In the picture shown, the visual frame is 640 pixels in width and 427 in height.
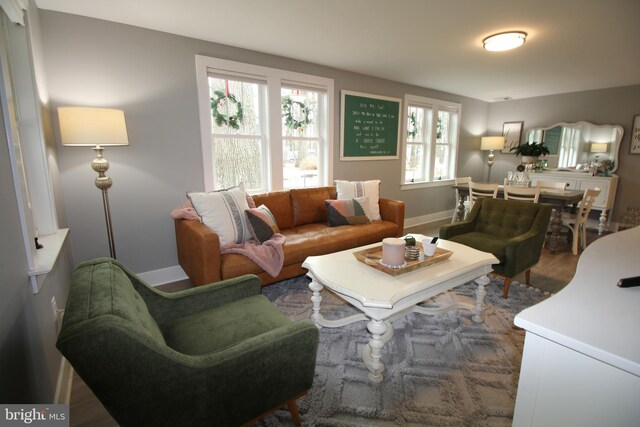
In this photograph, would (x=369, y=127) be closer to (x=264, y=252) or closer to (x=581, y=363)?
(x=264, y=252)

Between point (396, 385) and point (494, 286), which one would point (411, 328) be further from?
point (494, 286)

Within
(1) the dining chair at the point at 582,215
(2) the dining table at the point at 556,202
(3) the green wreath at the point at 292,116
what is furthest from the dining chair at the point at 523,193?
(3) the green wreath at the point at 292,116

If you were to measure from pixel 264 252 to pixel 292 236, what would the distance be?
19.3 inches

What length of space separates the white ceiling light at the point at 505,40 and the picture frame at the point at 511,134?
12.4 ft

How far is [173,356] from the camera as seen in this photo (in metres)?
0.97

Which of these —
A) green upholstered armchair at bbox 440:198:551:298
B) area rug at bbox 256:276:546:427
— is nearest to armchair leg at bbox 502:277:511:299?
green upholstered armchair at bbox 440:198:551:298

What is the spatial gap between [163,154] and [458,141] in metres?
5.20

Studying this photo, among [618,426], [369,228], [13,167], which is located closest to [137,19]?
[13,167]

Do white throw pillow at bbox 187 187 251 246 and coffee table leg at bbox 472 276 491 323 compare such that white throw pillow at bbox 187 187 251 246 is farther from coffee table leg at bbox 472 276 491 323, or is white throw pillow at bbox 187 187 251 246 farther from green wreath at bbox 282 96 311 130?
coffee table leg at bbox 472 276 491 323

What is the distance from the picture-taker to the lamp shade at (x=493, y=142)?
Answer: 19.5 ft

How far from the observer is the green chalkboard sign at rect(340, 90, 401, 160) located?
14.2 ft

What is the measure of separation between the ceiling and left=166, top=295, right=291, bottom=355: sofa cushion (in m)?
2.16

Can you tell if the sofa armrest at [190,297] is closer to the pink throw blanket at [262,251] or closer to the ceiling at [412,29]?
the pink throw blanket at [262,251]

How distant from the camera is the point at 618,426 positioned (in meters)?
0.70
